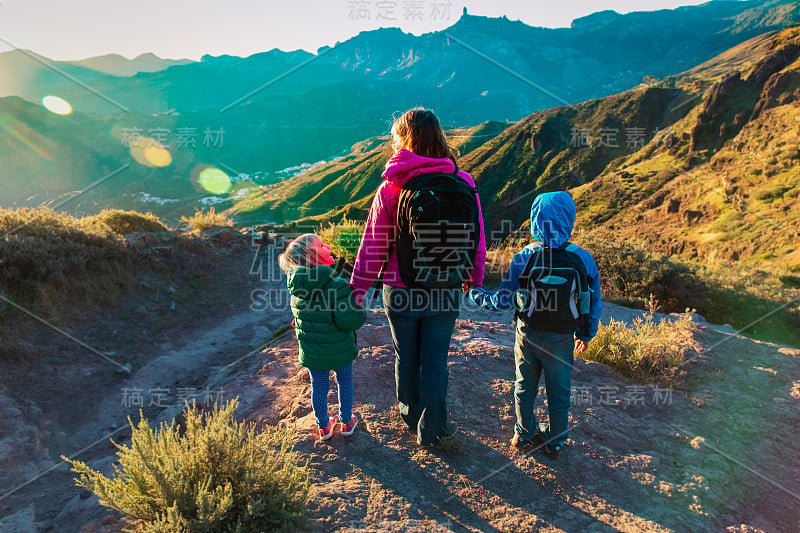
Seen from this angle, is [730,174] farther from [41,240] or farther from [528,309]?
[41,240]

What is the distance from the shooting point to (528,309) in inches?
101

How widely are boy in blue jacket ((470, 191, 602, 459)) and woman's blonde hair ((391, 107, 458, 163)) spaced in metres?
0.69

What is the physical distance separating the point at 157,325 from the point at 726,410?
22.4 feet

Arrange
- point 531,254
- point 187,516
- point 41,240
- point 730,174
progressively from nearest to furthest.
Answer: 1. point 187,516
2. point 531,254
3. point 41,240
4. point 730,174

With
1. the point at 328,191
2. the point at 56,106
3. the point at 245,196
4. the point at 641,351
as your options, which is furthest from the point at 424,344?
the point at 56,106

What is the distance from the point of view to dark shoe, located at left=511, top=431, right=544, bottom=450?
9.52ft

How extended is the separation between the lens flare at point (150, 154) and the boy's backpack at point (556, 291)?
137 metres

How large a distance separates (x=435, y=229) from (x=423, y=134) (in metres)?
0.58

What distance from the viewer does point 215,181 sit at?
122 metres

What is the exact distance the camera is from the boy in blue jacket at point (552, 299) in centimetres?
250

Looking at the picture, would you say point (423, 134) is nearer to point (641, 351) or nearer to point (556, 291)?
point (556, 291)

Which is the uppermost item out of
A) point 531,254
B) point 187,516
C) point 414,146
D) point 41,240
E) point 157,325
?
point 414,146

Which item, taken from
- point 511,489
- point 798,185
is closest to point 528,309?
point 511,489

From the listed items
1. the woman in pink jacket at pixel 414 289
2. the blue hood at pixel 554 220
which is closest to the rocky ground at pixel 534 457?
the woman in pink jacket at pixel 414 289
